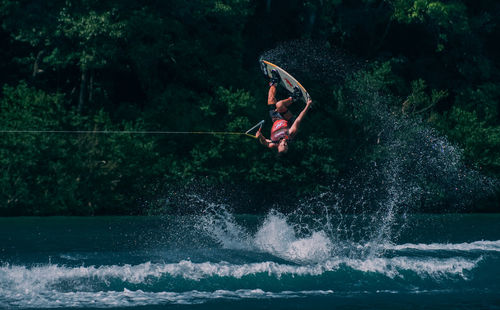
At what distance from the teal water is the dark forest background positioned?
4.16 m

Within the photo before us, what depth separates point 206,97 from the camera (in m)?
26.8

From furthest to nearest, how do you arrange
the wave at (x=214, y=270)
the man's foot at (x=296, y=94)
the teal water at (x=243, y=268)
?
1. the man's foot at (x=296, y=94)
2. the wave at (x=214, y=270)
3. the teal water at (x=243, y=268)

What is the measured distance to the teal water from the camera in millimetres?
12430

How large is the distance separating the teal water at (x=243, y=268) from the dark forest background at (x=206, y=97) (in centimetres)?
416

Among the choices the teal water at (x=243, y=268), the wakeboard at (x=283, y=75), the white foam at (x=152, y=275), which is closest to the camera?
the white foam at (x=152, y=275)

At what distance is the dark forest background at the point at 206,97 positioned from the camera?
78.7 ft

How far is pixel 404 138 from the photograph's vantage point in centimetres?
2605

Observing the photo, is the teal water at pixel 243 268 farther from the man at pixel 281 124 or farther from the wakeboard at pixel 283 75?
the wakeboard at pixel 283 75

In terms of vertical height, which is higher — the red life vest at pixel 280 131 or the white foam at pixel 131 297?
the red life vest at pixel 280 131

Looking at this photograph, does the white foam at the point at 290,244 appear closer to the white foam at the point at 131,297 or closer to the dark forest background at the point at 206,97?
the white foam at the point at 131,297

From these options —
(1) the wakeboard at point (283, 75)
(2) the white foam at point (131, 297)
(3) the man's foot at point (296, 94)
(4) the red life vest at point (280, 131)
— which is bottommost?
(2) the white foam at point (131, 297)

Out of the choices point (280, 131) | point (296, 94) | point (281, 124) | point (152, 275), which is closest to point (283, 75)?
point (296, 94)

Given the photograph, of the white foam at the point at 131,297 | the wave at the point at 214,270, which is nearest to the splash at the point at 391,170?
the wave at the point at 214,270

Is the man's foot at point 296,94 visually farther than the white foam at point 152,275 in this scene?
Yes
